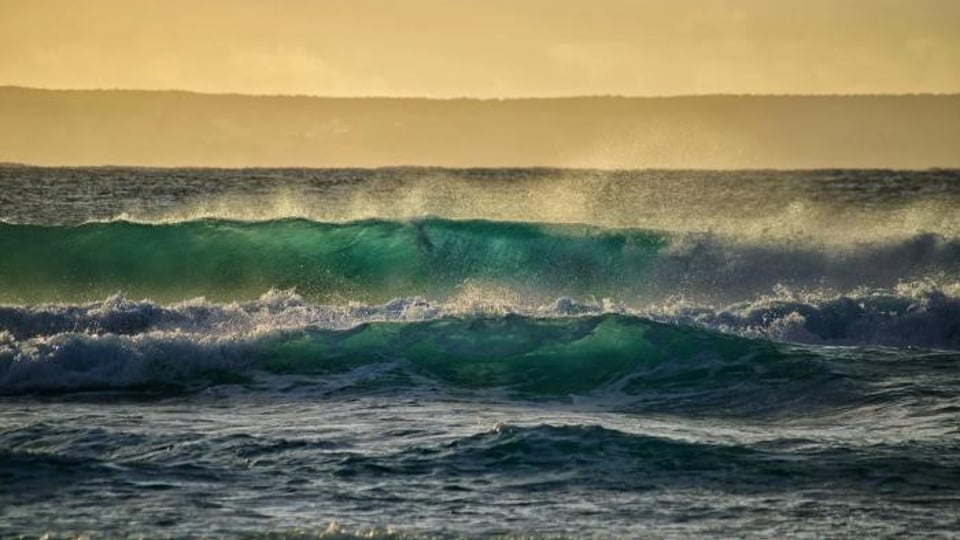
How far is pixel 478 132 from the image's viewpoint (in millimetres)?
138000

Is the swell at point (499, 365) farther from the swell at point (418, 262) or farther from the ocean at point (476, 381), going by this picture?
the swell at point (418, 262)

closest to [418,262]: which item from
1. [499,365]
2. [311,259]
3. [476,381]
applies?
[311,259]

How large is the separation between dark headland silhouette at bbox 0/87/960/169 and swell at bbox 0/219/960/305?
68.1 meters

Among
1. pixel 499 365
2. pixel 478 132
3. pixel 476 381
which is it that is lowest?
pixel 476 381

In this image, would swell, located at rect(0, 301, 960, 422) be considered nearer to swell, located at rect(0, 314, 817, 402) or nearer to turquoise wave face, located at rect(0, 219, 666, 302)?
swell, located at rect(0, 314, 817, 402)

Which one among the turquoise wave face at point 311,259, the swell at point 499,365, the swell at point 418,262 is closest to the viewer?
the swell at point 499,365

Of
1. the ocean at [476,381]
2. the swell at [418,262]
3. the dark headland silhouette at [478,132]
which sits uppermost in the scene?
the dark headland silhouette at [478,132]

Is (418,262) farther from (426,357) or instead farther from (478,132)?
(478,132)

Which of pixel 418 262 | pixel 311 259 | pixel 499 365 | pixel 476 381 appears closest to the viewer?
pixel 476 381

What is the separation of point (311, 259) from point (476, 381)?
509 inches

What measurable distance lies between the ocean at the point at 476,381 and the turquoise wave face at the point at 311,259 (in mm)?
72

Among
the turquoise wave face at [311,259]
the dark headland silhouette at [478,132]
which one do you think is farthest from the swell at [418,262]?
the dark headland silhouette at [478,132]

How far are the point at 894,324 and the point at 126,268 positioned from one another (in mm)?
Answer: 15244

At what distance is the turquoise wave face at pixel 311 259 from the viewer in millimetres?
30438
